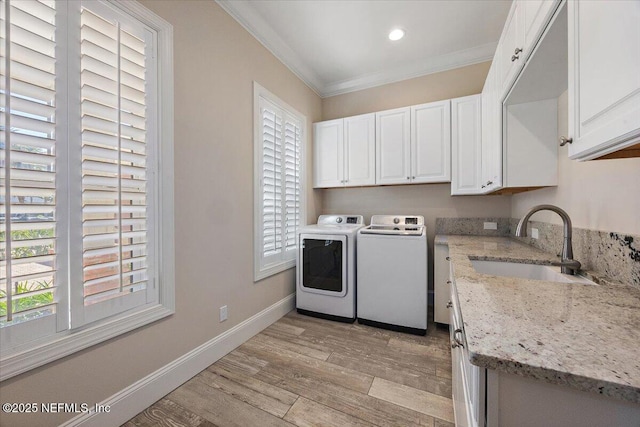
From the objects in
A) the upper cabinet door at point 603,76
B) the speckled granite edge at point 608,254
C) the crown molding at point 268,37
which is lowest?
the speckled granite edge at point 608,254

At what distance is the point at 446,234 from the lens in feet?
9.62

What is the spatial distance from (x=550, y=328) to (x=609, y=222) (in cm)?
93

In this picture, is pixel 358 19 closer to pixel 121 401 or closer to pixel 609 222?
pixel 609 222

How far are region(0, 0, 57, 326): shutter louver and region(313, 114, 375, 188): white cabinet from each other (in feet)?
8.18

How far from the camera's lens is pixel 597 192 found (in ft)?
4.07

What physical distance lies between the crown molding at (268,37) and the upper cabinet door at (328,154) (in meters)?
0.61

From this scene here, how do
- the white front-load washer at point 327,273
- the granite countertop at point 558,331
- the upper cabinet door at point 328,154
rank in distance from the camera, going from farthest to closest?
the upper cabinet door at point 328,154 < the white front-load washer at point 327,273 < the granite countertop at point 558,331

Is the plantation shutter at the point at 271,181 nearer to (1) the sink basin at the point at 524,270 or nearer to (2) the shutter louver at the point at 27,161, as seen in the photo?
(2) the shutter louver at the point at 27,161

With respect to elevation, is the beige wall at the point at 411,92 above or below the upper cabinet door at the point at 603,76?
above

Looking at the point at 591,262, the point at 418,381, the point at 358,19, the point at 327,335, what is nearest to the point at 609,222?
the point at 591,262

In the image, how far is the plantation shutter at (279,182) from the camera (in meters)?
2.49

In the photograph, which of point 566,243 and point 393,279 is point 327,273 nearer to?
point 393,279

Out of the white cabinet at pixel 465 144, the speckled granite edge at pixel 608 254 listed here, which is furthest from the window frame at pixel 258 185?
the speckled granite edge at pixel 608 254

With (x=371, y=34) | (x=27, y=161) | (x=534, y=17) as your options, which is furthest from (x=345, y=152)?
(x=27, y=161)
